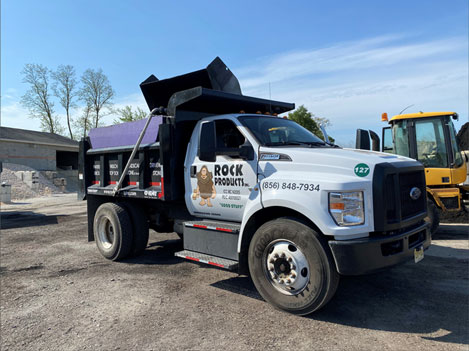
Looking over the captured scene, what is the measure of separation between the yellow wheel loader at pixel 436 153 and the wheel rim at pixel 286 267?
479 centimetres

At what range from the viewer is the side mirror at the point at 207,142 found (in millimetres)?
4434

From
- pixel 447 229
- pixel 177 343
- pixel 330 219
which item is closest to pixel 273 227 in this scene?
pixel 330 219

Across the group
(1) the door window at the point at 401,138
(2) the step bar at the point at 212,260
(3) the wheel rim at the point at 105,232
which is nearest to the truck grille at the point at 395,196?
(2) the step bar at the point at 212,260

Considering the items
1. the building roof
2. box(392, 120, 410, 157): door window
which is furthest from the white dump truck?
the building roof

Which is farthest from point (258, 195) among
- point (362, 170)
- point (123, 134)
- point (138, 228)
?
point (123, 134)

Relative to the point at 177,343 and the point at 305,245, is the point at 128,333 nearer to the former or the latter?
the point at 177,343

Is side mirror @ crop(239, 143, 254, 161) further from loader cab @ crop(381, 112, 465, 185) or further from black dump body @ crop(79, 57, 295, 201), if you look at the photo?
loader cab @ crop(381, 112, 465, 185)

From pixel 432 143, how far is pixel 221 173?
569cm

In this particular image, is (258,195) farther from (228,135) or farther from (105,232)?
(105,232)

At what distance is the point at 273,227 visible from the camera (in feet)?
13.2

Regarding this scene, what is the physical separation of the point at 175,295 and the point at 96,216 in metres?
3.10

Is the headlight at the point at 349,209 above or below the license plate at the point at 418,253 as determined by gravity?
above

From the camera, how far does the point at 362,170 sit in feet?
12.0

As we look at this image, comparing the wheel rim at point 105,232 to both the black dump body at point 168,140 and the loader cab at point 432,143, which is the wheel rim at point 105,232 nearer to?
the black dump body at point 168,140
